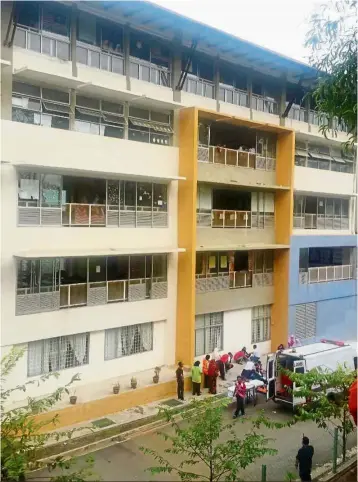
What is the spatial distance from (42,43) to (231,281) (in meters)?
8.10

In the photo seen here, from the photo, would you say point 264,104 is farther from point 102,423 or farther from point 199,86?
point 102,423

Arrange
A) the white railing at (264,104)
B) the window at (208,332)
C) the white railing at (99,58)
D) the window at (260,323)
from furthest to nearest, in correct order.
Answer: the window at (260,323), the white railing at (264,104), the window at (208,332), the white railing at (99,58)

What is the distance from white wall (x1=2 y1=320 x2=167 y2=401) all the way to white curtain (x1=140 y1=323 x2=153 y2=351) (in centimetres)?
10

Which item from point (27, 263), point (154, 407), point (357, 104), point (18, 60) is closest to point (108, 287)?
point (27, 263)

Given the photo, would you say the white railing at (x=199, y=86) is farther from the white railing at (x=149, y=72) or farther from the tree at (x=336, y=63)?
the tree at (x=336, y=63)

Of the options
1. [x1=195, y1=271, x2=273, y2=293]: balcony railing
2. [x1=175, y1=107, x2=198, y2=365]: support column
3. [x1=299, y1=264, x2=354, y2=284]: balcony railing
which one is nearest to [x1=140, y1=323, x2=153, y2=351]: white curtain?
[x1=175, y1=107, x2=198, y2=365]: support column

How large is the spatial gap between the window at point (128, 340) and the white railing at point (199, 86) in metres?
6.29

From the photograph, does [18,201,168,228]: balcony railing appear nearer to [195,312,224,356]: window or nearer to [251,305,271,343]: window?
[195,312,224,356]: window

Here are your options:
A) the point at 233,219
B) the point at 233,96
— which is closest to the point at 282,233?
the point at 233,219

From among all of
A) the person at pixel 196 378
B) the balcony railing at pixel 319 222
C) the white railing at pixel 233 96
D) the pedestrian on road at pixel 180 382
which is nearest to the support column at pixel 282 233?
the balcony railing at pixel 319 222

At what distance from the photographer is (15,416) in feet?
21.1

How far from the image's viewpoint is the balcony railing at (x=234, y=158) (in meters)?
13.2

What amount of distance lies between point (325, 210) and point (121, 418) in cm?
1128

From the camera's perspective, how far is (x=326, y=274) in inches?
667
